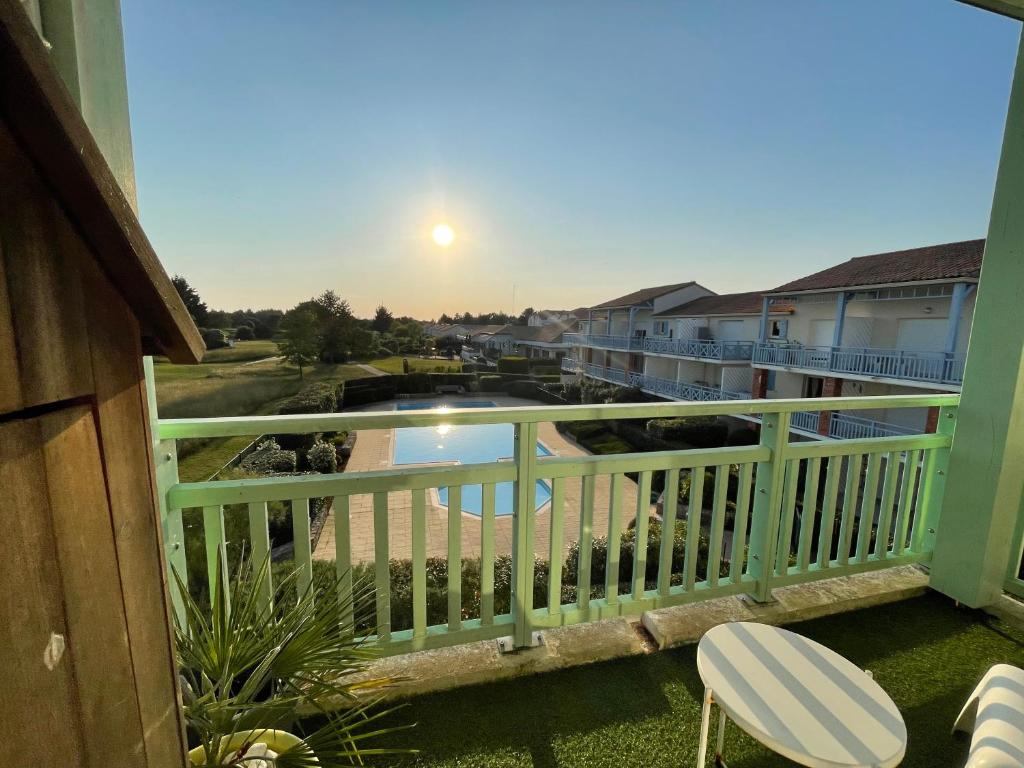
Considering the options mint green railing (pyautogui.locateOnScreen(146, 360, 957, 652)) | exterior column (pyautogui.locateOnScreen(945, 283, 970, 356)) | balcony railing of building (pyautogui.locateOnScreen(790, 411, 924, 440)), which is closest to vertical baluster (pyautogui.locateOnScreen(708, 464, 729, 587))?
mint green railing (pyautogui.locateOnScreen(146, 360, 957, 652))

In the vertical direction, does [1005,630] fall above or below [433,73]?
below

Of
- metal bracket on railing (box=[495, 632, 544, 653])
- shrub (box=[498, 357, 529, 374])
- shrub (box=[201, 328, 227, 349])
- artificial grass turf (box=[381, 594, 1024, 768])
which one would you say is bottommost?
shrub (box=[498, 357, 529, 374])

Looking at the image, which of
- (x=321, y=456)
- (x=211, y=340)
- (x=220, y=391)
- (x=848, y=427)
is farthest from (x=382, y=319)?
(x=211, y=340)

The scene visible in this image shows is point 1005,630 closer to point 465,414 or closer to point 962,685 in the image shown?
point 962,685

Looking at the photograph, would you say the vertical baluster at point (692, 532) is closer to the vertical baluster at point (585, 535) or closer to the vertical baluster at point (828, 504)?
the vertical baluster at point (585, 535)

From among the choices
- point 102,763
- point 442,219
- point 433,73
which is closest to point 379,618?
point 102,763

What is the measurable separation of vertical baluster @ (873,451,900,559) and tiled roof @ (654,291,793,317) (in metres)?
12.9

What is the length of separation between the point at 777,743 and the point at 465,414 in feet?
3.83

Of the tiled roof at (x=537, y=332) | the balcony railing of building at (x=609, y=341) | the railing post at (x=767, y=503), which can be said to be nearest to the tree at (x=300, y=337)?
the railing post at (x=767, y=503)

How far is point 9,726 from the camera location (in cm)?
45

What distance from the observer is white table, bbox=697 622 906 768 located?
972 millimetres

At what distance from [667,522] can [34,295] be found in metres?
1.79

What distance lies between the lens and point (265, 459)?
5.02 metres

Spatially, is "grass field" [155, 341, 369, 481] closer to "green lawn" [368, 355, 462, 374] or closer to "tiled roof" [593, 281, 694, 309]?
"green lawn" [368, 355, 462, 374]
